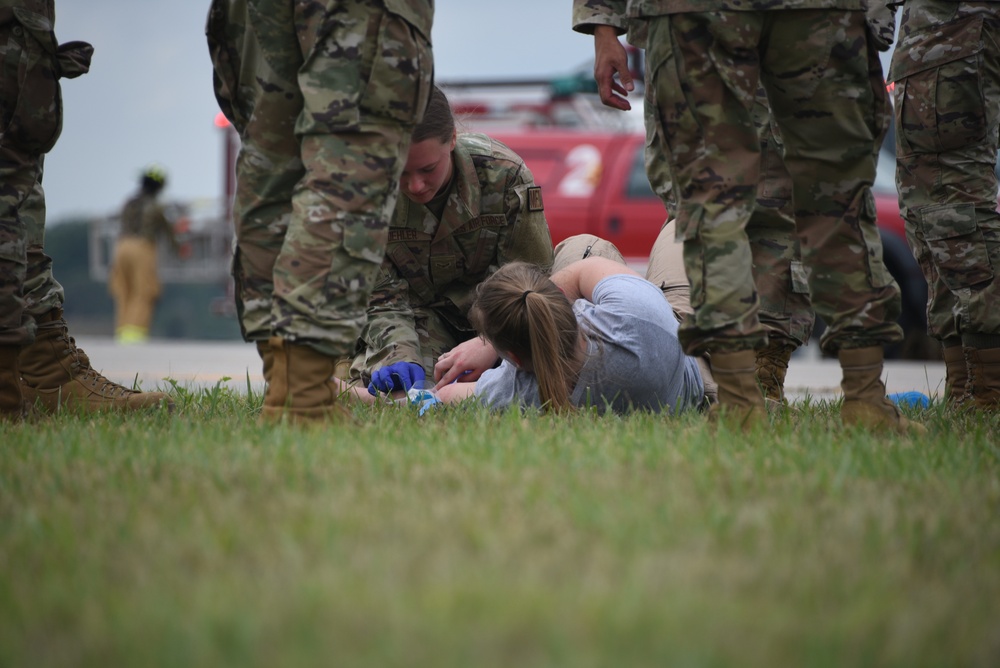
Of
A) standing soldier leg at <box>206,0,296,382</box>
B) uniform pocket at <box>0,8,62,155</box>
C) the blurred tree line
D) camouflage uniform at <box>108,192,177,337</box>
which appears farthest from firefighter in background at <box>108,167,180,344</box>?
standing soldier leg at <box>206,0,296,382</box>

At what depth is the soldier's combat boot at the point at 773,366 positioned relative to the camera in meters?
3.46

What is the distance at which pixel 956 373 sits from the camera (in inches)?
144

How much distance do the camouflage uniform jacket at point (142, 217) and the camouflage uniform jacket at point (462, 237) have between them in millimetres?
10040

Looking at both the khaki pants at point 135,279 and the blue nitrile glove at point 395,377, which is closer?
the blue nitrile glove at point 395,377

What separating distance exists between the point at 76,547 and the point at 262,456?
617 mm

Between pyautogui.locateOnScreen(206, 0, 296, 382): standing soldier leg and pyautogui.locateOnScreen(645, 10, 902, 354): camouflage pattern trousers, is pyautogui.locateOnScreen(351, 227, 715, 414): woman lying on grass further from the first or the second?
pyautogui.locateOnScreen(206, 0, 296, 382): standing soldier leg

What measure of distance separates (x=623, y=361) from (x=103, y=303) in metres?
21.0

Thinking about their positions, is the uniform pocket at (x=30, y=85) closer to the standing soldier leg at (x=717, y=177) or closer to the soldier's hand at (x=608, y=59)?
the soldier's hand at (x=608, y=59)

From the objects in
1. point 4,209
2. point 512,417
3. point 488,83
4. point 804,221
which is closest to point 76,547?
point 512,417

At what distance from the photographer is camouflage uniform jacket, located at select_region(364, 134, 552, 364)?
3.97 m

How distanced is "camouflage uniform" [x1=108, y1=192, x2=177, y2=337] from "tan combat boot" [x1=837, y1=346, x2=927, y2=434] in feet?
39.2

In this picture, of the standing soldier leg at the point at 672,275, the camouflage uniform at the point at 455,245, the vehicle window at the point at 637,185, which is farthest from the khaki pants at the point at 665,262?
the vehicle window at the point at 637,185

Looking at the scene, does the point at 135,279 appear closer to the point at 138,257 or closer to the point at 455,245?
the point at 138,257

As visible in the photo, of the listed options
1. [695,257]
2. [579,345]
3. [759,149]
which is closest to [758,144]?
[759,149]
